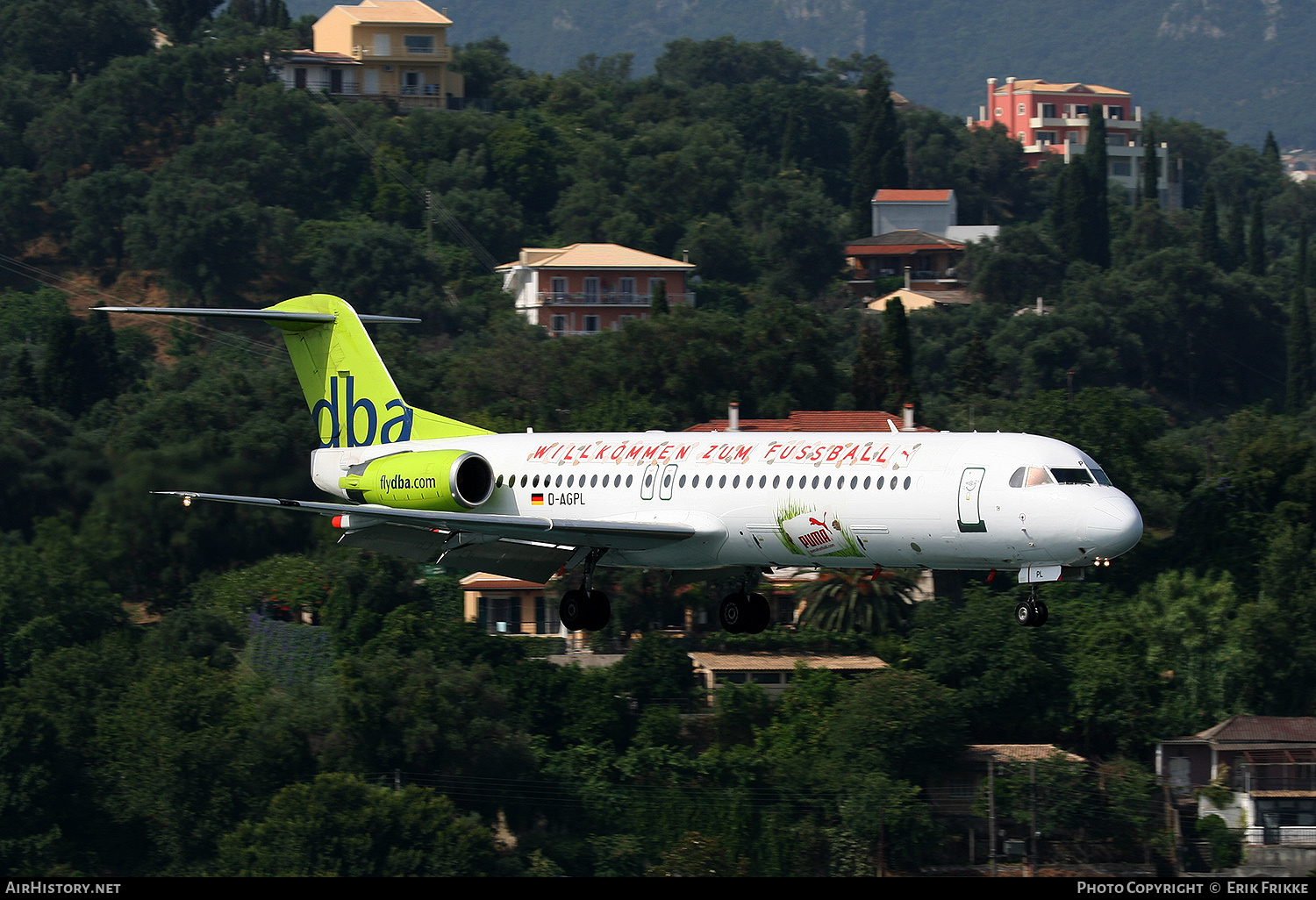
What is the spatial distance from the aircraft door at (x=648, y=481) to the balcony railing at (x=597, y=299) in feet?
376

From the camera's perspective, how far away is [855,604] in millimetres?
84000

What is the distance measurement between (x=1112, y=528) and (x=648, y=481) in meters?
8.81

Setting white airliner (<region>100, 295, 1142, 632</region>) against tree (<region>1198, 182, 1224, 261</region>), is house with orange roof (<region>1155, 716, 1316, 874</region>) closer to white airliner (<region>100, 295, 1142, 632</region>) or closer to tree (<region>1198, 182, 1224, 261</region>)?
white airliner (<region>100, 295, 1142, 632</region>)

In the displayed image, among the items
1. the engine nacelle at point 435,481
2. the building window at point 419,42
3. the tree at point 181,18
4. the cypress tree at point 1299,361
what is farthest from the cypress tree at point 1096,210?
the engine nacelle at point 435,481

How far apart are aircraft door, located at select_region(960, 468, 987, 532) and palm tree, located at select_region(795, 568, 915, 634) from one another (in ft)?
174

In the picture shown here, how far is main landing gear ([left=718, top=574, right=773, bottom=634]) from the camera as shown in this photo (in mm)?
34969

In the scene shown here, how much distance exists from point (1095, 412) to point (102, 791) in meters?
52.1

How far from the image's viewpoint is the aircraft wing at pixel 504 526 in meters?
32.6

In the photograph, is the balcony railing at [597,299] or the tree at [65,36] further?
the tree at [65,36]

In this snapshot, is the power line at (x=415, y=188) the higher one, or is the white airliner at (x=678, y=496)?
the power line at (x=415, y=188)

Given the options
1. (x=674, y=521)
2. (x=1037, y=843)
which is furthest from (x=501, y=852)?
(x=674, y=521)

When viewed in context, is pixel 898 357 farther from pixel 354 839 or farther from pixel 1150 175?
pixel 1150 175

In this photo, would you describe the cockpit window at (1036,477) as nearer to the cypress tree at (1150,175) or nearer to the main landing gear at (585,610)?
the main landing gear at (585,610)

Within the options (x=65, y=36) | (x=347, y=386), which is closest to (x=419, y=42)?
(x=65, y=36)
